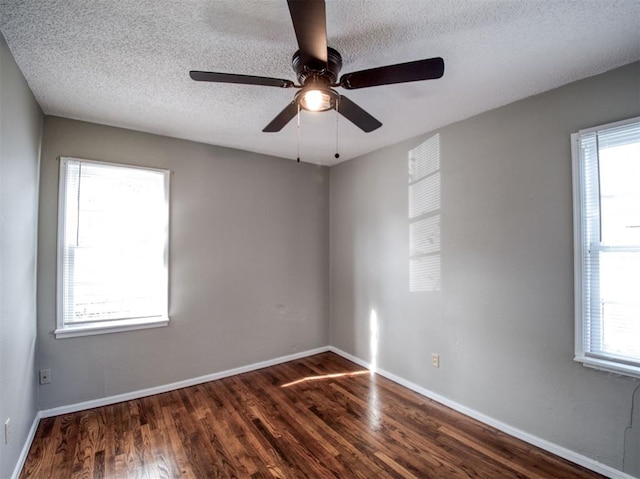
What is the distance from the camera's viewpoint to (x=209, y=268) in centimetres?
322

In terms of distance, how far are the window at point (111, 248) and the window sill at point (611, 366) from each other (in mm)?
3362

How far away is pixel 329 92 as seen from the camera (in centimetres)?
148

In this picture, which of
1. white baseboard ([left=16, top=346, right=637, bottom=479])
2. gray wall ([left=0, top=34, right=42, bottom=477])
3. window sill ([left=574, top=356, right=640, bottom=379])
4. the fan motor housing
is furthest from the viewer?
white baseboard ([left=16, top=346, right=637, bottom=479])

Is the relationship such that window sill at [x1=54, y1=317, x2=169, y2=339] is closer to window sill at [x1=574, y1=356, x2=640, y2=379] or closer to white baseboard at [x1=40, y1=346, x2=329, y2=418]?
white baseboard at [x1=40, y1=346, x2=329, y2=418]

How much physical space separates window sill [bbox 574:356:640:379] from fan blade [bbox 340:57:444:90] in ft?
6.49

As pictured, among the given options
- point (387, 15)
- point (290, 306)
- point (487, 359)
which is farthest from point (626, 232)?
point (290, 306)

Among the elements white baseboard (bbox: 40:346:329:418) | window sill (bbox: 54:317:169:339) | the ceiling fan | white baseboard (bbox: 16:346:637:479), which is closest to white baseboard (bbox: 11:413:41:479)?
white baseboard (bbox: 16:346:637:479)

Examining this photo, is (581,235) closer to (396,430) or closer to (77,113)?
(396,430)

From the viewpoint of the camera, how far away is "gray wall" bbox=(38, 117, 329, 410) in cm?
253

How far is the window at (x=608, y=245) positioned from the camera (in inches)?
70.1

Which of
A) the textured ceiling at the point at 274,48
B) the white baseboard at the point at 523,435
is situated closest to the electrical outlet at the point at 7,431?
the textured ceiling at the point at 274,48

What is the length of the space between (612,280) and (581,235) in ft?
1.03

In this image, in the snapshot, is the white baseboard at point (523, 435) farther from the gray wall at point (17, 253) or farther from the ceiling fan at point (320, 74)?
the gray wall at point (17, 253)

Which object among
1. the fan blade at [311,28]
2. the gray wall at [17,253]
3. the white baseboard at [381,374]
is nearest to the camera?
the fan blade at [311,28]
